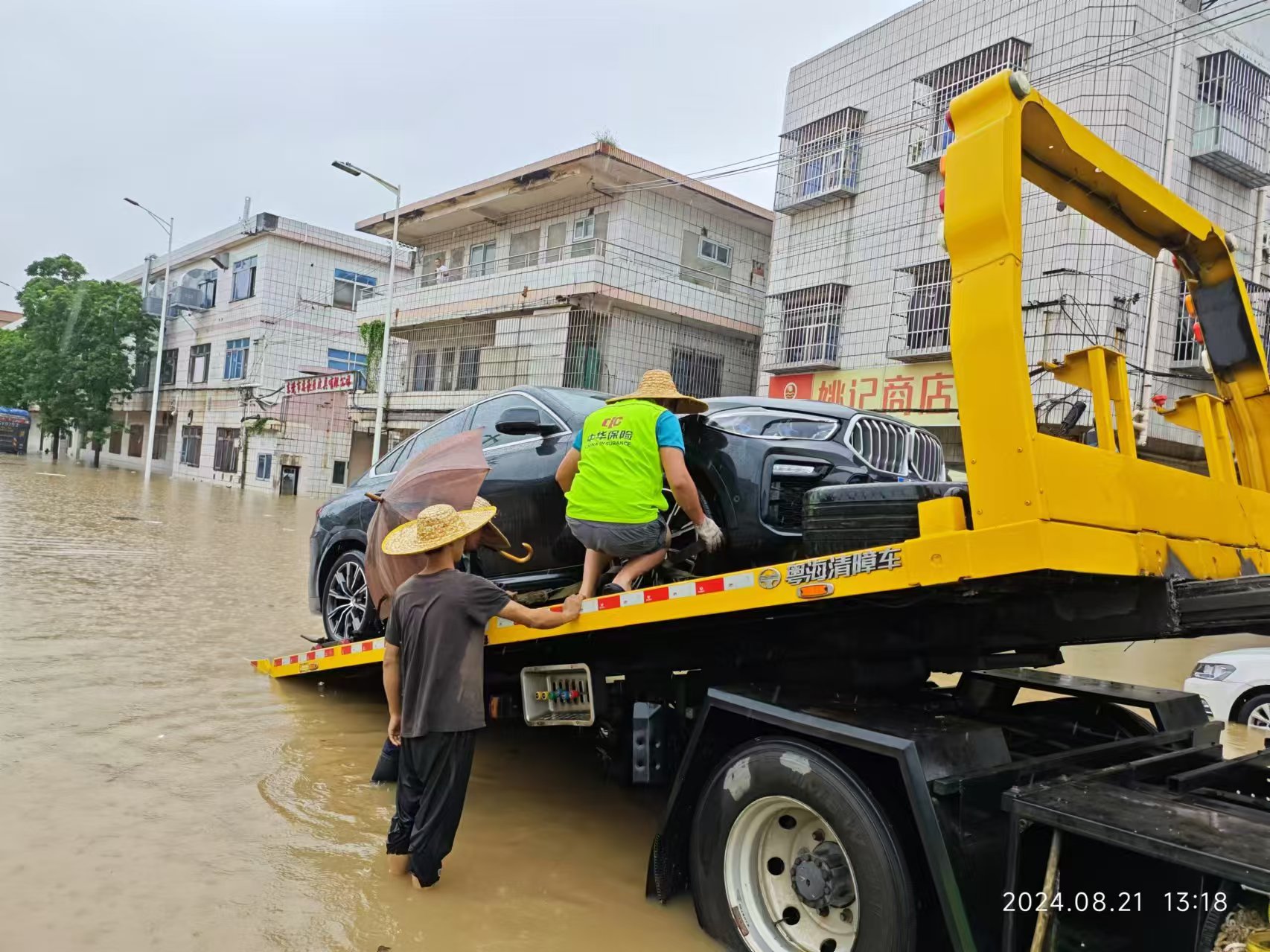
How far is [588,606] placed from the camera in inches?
163

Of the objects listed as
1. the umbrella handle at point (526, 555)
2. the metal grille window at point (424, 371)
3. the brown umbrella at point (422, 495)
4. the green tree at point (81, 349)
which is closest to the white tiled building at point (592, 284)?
the metal grille window at point (424, 371)

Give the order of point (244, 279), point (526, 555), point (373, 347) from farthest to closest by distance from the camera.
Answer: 1. point (244, 279)
2. point (373, 347)
3. point (526, 555)

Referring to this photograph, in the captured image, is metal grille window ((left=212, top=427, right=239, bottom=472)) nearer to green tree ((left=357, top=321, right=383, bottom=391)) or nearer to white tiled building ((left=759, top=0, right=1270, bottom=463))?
green tree ((left=357, top=321, right=383, bottom=391))

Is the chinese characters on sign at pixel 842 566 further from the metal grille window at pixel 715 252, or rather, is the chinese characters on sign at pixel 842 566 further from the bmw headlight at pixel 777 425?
the metal grille window at pixel 715 252

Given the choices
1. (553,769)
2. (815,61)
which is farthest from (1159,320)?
(553,769)

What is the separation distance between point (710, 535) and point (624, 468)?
1.68 feet

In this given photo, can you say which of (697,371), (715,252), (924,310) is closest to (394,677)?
(924,310)

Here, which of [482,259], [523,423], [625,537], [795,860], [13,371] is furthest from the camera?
[13,371]

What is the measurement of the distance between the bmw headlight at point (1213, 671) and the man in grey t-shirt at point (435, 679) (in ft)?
20.7

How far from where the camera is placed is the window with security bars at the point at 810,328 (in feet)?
60.4

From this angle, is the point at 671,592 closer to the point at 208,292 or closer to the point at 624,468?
the point at 624,468

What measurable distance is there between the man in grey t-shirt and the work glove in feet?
2.53

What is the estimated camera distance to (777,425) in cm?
429

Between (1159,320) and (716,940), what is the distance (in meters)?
14.6
